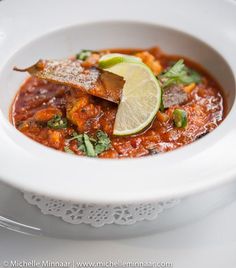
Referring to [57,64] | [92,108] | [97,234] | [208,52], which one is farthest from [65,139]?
[208,52]

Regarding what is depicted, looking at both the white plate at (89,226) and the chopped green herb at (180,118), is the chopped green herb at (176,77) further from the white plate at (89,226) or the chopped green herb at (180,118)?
the white plate at (89,226)

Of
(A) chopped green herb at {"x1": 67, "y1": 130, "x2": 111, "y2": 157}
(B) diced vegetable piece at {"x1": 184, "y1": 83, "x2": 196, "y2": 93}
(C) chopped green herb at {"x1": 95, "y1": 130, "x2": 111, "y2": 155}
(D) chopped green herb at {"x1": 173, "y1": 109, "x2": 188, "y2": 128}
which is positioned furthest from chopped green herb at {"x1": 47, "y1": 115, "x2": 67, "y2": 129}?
(B) diced vegetable piece at {"x1": 184, "y1": 83, "x2": 196, "y2": 93}

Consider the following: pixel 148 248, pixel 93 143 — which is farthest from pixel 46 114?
pixel 148 248

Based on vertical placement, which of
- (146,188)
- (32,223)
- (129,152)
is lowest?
(32,223)

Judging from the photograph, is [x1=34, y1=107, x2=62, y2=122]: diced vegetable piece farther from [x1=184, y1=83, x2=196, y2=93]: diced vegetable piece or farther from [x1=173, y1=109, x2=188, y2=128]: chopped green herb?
[x1=184, y1=83, x2=196, y2=93]: diced vegetable piece

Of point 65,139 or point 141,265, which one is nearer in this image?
point 141,265

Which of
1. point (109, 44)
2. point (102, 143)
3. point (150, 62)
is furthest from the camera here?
point (109, 44)

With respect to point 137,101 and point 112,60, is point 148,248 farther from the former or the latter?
point 112,60

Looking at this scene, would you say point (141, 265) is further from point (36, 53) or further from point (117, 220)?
point (36, 53)
